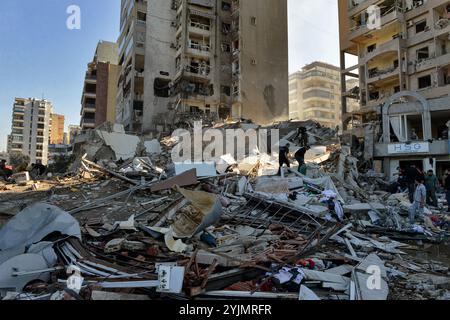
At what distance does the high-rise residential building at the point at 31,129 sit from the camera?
7981 centimetres

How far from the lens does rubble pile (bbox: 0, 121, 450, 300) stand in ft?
12.7

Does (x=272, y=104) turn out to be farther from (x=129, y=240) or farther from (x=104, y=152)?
(x=129, y=240)

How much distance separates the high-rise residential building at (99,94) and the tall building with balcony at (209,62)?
1687 cm

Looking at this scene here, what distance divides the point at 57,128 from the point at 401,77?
10016cm

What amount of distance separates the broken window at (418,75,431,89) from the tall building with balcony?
14.1 meters

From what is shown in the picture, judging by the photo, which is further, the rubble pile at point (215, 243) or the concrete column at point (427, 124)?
the concrete column at point (427, 124)

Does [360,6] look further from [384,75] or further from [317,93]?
[317,93]

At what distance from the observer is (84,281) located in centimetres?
384

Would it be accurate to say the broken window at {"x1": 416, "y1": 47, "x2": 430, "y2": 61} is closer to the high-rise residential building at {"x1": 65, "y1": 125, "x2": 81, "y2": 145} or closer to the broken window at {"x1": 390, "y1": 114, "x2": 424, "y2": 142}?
the broken window at {"x1": 390, "y1": 114, "x2": 424, "y2": 142}

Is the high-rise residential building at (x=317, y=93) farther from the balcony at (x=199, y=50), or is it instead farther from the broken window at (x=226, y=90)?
the balcony at (x=199, y=50)

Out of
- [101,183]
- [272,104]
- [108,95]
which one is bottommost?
[101,183]

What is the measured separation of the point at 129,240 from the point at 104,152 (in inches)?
649

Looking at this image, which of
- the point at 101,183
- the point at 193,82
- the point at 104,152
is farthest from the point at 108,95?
the point at 101,183

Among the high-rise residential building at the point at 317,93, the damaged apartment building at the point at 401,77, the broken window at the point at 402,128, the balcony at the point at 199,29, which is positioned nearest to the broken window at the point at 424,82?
the damaged apartment building at the point at 401,77
